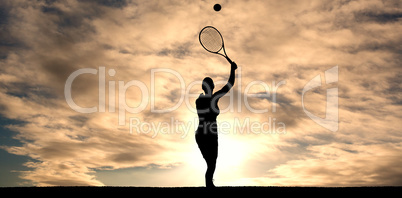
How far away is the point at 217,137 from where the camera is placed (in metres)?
10.4

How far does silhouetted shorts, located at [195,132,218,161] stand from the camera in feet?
33.6

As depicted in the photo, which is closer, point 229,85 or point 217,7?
point 229,85

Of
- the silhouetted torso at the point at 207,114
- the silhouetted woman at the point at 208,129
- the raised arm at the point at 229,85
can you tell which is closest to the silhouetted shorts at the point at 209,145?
the silhouetted woman at the point at 208,129

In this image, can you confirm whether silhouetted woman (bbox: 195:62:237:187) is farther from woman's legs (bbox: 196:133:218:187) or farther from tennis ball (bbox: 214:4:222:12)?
tennis ball (bbox: 214:4:222:12)

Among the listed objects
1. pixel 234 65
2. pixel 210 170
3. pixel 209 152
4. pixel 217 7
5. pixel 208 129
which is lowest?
pixel 210 170

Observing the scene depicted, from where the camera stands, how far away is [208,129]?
10.2 metres

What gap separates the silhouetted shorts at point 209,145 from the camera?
1024cm
